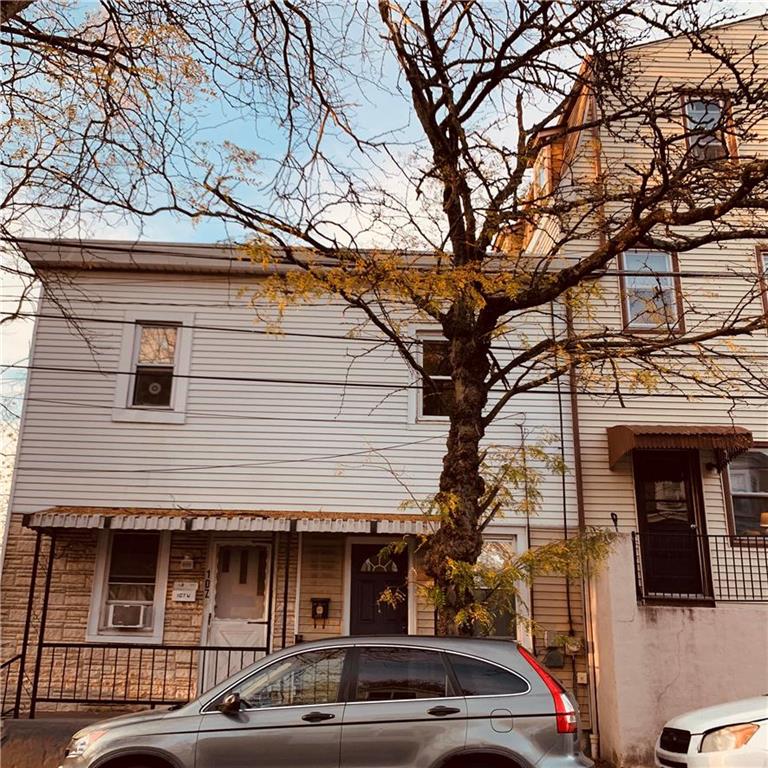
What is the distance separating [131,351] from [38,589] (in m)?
3.90

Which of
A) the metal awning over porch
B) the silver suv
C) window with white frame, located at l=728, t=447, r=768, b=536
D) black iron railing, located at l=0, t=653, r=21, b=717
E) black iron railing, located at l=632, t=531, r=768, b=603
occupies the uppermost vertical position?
window with white frame, located at l=728, t=447, r=768, b=536

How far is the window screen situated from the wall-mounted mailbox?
517 cm

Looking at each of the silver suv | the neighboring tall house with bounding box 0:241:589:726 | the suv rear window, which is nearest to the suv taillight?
the silver suv

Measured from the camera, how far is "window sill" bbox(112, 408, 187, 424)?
11.8 metres

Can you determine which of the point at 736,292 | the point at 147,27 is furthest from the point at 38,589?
the point at 736,292

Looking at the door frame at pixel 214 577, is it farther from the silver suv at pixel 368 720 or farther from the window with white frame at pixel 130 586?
the silver suv at pixel 368 720

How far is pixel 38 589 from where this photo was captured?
440 inches

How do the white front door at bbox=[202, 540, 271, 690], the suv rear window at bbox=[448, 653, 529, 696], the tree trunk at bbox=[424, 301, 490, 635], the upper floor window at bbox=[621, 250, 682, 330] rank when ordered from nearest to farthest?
the suv rear window at bbox=[448, 653, 529, 696]
the tree trunk at bbox=[424, 301, 490, 635]
the white front door at bbox=[202, 540, 271, 690]
the upper floor window at bbox=[621, 250, 682, 330]

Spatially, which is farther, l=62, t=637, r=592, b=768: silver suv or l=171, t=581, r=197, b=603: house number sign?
l=171, t=581, r=197, b=603: house number sign

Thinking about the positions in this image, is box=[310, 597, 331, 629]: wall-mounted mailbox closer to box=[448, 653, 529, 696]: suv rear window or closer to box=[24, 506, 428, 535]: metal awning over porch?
box=[24, 506, 428, 535]: metal awning over porch

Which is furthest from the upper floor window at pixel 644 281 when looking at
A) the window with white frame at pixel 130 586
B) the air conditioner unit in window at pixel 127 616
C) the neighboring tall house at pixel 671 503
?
the air conditioner unit in window at pixel 127 616

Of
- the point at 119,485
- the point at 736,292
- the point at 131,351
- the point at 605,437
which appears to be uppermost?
the point at 736,292

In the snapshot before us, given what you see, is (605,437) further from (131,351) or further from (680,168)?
(131,351)

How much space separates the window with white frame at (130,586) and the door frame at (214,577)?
24.9 inches
